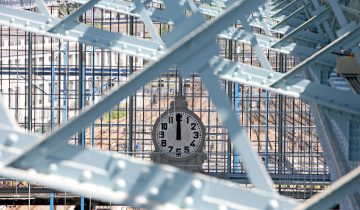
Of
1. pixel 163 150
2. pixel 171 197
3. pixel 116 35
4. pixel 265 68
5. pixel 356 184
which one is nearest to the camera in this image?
pixel 356 184

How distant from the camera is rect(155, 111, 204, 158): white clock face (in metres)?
7.88

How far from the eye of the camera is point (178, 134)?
26.2 feet

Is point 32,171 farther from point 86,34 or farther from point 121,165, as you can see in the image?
point 86,34

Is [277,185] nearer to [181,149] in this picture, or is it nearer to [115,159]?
[181,149]

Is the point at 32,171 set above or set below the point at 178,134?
above

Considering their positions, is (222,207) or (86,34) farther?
(86,34)

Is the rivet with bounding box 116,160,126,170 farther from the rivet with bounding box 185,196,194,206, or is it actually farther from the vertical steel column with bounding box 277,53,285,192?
the vertical steel column with bounding box 277,53,285,192

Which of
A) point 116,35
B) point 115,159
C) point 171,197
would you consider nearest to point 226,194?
point 171,197

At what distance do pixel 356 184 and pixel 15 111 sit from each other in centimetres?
754

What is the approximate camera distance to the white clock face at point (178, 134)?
7.88 meters

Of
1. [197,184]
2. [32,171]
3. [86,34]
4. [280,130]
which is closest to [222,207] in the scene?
[197,184]

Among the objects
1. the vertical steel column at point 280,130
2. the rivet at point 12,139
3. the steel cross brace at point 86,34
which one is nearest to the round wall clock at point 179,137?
the vertical steel column at point 280,130

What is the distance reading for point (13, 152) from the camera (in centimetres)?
192

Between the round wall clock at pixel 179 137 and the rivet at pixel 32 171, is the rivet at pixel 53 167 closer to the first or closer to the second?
the rivet at pixel 32 171
